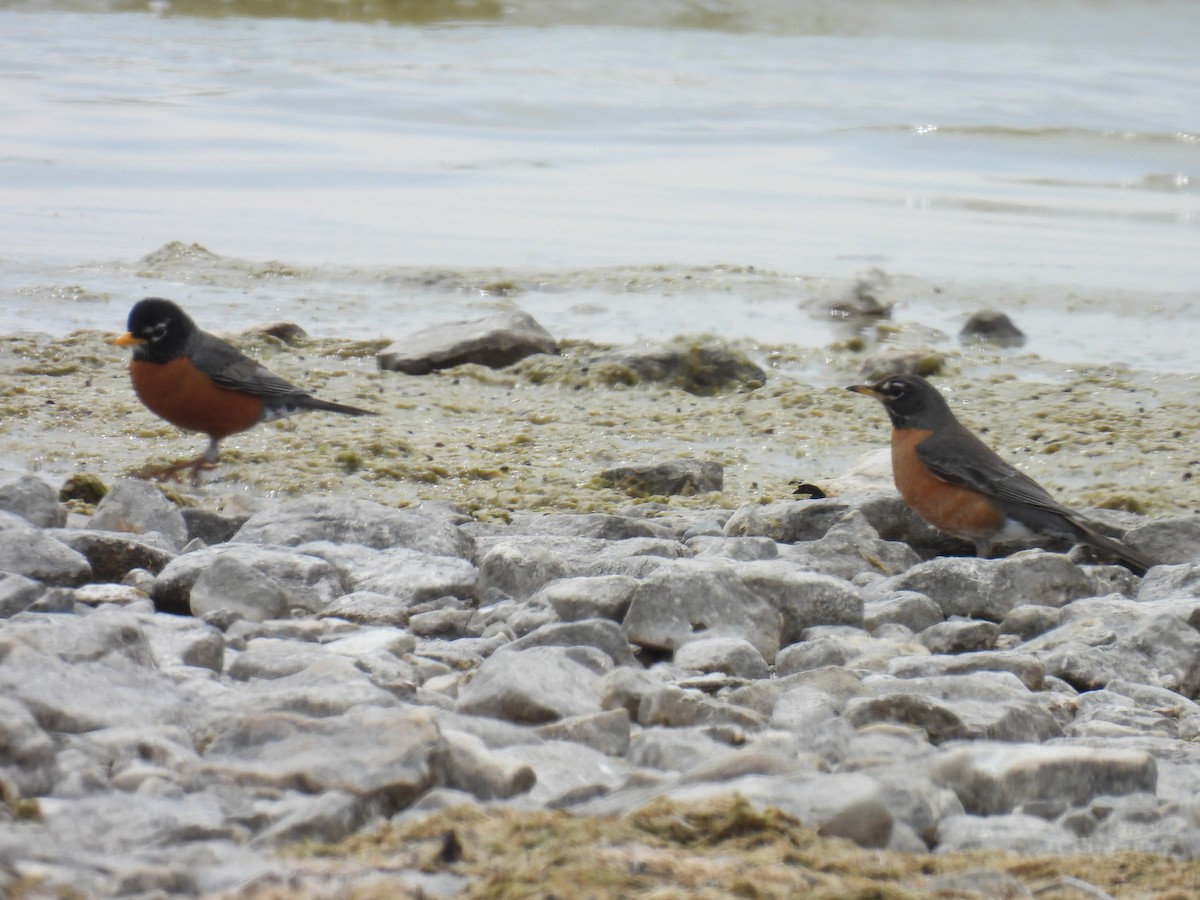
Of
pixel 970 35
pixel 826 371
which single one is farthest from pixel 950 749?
pixel 970 35

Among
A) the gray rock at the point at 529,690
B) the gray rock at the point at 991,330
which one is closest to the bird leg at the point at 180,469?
the gray rock at the point at 529,690

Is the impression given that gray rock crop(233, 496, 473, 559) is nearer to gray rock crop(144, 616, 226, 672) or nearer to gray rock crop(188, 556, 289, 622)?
gray rock crop(188, 556, 289, 622)

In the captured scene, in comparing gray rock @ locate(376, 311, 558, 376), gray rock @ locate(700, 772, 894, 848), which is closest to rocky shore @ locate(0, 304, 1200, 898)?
gray rock @ locate(700, 772, 894, 848)

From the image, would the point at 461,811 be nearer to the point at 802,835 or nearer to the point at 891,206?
the point at 802,835

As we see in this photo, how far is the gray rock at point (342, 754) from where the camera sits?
2.75 meters

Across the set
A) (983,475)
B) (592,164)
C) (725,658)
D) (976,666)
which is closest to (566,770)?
(725,658)

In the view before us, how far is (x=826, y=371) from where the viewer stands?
9078 millimetres

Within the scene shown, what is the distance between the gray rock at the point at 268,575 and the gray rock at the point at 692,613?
910 mm

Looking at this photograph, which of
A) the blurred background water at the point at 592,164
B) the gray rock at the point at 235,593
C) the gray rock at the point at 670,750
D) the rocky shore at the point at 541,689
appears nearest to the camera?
the rocky shore at the point at 541,689

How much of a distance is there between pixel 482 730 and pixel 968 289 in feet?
29.5

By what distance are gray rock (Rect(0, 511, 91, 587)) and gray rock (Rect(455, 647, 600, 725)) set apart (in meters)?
1.50

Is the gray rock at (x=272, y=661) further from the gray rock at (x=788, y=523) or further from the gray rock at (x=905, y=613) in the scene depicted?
the gray rock at (x=788, y=523)

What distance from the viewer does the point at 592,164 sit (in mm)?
15898

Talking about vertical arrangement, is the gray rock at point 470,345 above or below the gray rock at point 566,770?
below
